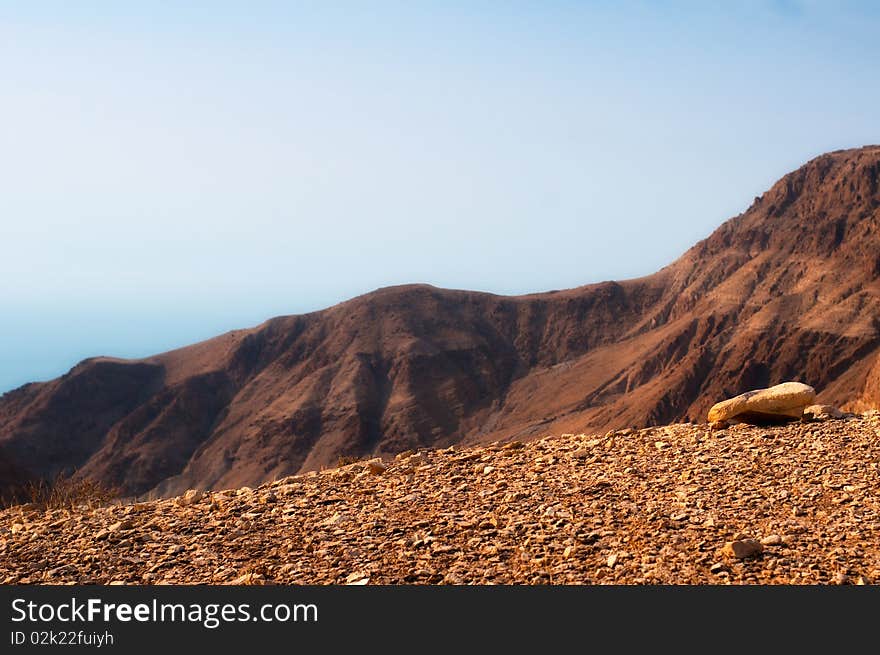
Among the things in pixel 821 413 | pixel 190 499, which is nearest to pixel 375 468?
pixel 190 499

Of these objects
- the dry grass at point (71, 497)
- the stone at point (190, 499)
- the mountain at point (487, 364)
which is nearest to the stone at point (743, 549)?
the stone at point (190, 499)

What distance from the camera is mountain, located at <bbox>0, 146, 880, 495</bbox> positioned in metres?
63.8

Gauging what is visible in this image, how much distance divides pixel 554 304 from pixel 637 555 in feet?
277

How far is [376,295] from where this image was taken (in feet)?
299

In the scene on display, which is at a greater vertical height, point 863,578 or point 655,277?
point 655,277

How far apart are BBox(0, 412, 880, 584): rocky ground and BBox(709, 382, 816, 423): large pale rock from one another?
448 mm

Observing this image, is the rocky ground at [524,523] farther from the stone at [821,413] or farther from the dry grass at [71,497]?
the stone at [821,413]

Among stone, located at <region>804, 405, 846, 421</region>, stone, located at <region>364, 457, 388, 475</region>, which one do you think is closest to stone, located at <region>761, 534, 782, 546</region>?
stone, located at <region>364, 457, 388, 475</region>

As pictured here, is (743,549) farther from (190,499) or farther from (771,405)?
(190,499)

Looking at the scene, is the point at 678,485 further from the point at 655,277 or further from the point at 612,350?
the point at 655,277

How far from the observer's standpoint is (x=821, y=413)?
39.5ft

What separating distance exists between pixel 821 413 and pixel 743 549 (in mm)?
5599

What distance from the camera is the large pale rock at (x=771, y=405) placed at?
38.1 ft

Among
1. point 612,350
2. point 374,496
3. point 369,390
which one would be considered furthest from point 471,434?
point 374,496
